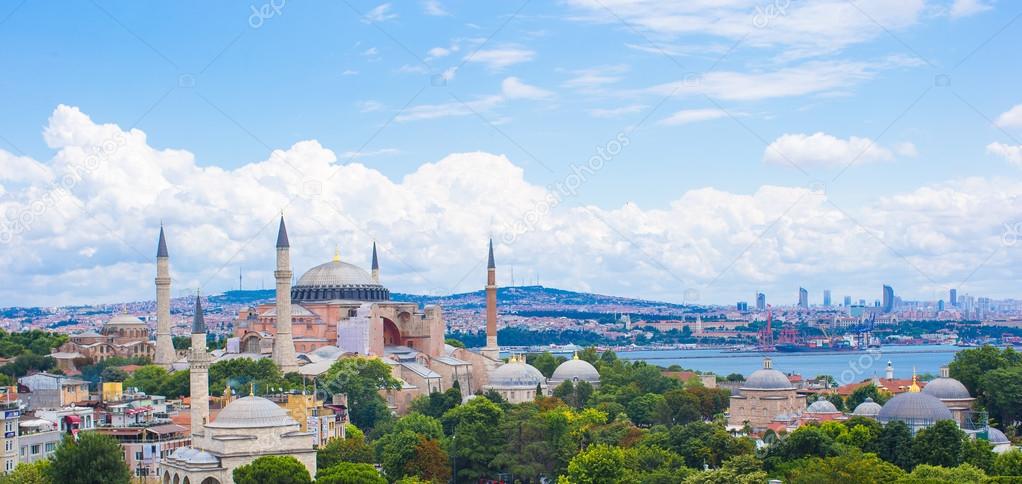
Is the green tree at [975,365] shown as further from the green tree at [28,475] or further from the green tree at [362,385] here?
the green tree at [28,475]

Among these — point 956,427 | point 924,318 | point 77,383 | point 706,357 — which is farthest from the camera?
point 924,318

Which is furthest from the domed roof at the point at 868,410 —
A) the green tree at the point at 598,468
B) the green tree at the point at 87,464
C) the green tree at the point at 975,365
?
the green tree at the point at 87,464

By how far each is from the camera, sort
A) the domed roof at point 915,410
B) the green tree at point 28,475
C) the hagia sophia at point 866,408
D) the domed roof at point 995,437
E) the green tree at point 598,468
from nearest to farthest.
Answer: the green tree at point 28,475, the green tree at point 598,468, the domed roof at point 995,437, the domed roof at point 915,410, the hagia sophia at point 866,408

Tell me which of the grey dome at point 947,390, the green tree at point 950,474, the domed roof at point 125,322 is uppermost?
the domed roof at point 125,322

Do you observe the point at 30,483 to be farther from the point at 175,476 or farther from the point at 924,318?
the point at 924,318

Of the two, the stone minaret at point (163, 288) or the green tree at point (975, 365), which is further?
the stone minaret at point (163, 288)

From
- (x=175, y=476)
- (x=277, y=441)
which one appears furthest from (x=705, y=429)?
(x=175, y=476)
